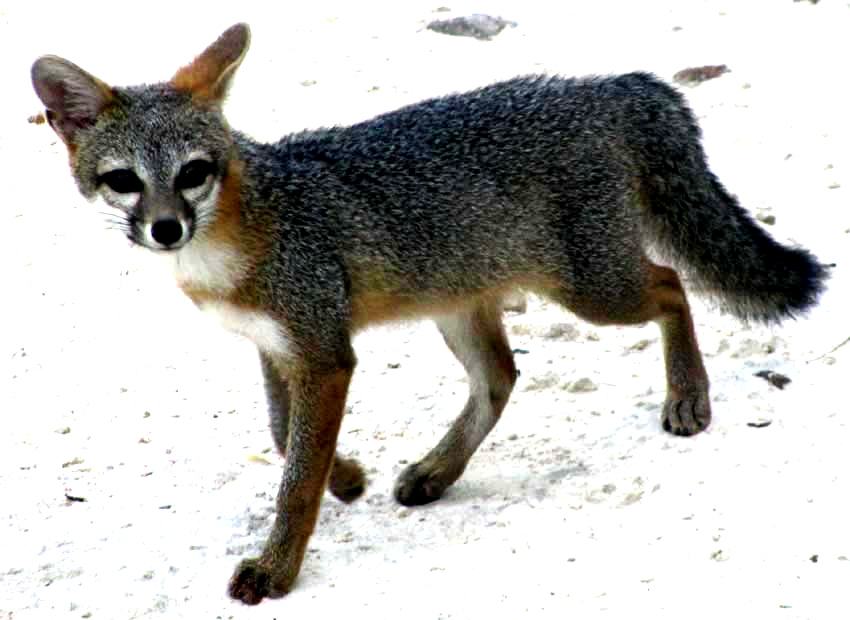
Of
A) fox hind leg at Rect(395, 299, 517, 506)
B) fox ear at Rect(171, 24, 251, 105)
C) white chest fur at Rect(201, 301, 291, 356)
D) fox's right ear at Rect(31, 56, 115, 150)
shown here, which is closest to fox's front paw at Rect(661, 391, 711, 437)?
fox hind leg at Rect(395, 299, 517, 506)

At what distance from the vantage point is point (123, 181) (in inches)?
182

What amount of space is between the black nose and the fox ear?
1.90 ft

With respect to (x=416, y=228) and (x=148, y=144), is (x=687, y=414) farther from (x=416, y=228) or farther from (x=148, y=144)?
(x=148, y=144)

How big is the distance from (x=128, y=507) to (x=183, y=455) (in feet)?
1.29

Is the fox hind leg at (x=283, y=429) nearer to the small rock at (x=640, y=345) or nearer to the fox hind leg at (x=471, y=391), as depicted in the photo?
the fox hind leg at (x=471, y=391)

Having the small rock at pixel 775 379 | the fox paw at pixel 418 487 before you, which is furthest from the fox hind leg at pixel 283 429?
the small rock at pixel 775 379

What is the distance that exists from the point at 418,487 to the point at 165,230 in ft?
4.49

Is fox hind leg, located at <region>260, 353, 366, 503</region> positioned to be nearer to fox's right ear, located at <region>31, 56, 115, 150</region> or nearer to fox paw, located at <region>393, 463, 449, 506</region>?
fox paw, located at <region>393, 463, 449, 506</region>

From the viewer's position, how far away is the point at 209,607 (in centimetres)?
457

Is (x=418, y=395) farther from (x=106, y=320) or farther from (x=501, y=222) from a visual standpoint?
(x=106, y=320)

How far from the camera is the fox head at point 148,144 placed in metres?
4.55

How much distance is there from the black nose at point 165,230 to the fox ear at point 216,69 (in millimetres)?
580

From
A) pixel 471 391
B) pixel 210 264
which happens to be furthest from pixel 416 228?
pixel 210 264

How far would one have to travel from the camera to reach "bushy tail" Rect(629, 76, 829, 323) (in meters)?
5.49
